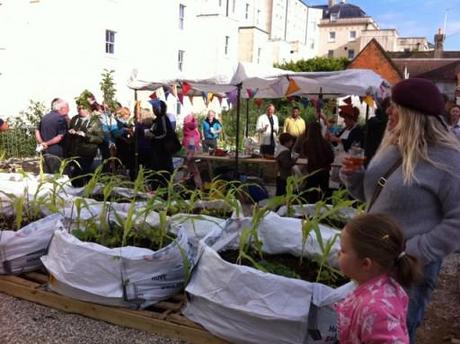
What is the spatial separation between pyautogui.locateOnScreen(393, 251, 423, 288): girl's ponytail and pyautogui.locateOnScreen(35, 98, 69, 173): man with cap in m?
5.44

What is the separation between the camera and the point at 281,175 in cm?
633

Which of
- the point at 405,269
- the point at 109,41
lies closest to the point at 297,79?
the point at 405,269

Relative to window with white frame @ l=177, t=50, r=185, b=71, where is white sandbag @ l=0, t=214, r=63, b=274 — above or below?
below

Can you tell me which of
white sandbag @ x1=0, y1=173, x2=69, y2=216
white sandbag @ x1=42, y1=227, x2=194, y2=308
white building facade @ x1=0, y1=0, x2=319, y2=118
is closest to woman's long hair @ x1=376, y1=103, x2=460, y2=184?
white sandbag @ x1=42, y1=227, x2=194, y2=308

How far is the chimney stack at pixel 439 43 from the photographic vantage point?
46.2 metres

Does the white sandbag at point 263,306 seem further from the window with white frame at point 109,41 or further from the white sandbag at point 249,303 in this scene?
the window with white frame at point 109,41

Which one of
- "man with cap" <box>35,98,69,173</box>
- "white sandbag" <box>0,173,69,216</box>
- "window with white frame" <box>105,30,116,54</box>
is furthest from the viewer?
"window with white frame" <box>105,30,116,54</box>

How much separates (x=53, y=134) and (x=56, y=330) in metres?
3.90

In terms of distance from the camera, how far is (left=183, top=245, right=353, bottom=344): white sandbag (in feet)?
7.91

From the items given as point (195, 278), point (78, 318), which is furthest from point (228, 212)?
point (78, 318)

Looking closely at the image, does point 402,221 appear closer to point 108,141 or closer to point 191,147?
point 108,141

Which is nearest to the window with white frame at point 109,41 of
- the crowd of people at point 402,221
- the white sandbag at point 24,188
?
the white sandbag at point 24,188

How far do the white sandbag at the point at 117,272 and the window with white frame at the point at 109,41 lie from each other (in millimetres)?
16152

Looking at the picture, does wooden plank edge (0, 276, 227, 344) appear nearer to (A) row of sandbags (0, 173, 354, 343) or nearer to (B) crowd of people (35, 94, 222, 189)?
(A) row of sandbags (0, 173, 354, 343)
